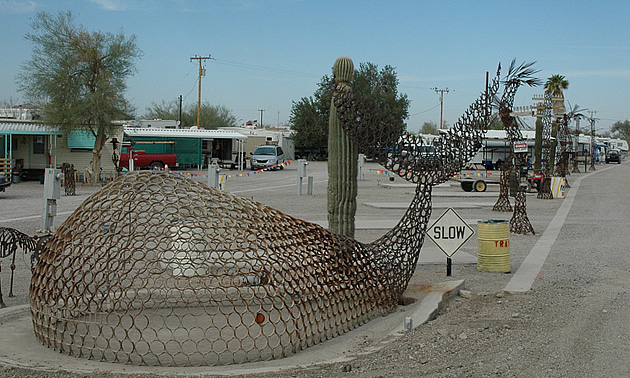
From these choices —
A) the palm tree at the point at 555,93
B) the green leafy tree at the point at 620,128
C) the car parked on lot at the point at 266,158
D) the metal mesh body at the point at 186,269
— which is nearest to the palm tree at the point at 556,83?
the palm tree at the point at 555,93

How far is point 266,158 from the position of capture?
151ft

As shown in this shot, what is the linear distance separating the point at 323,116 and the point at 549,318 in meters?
62.1

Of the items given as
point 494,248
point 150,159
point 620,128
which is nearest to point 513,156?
point 494,248

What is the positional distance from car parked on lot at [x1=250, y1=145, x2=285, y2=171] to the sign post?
35.8 metres

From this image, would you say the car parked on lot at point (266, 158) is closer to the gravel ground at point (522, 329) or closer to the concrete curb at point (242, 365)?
the gravel ground at point (522, 329)

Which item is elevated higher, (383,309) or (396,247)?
(396,247)

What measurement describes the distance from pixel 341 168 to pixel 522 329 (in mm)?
3069

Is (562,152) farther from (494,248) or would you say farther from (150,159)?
(494,248)

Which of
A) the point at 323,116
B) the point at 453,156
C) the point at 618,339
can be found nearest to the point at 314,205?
the point at 453,156

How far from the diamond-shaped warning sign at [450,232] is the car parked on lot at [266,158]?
3584cm

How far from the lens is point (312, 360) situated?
585cm

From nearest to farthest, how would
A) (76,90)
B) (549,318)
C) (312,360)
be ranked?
(312,360) < (549,318) < (76,90)

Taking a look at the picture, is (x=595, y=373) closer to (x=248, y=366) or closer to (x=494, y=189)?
(x=248, y=366)

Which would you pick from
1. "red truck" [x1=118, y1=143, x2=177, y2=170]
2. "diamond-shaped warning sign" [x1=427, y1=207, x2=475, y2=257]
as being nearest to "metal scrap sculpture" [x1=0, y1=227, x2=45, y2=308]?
"diamond-shaped warning sign" [x1=427, y1=207, x2=475, y2=257]
